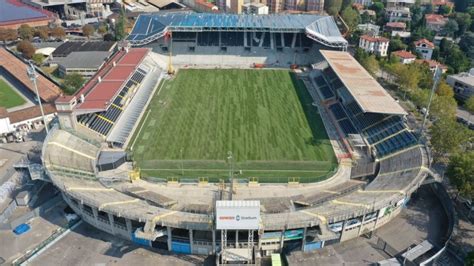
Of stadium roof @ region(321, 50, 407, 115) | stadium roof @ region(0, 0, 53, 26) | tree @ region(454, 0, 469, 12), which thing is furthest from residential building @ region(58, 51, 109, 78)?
tree @ region(454, 0, 469, 12)

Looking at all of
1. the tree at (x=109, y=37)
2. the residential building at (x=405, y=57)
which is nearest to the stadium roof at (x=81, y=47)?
the tree at (x=109, y=37)

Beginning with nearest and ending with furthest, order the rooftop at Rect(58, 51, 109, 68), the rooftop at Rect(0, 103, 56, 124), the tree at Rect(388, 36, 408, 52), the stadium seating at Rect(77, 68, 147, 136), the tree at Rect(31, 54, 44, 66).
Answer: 1. the stadium seating at Rect(77, 68, 147, 136)
2. the rooftop at Rect(0, 103, 56, 124)
3. the rooftop at Rect(58, 51, 109, 68)
4. the tree at Rect(31, 54, 44, 66)
5. the tree at Rect(388, 36, 408, 52)

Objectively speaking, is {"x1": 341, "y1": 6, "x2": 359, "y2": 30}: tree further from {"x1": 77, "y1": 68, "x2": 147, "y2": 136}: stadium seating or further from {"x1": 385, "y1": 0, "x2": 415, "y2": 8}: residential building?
{"x1": 77, "y1": 68, "x2": 147, "y2": 136}: stadium seating

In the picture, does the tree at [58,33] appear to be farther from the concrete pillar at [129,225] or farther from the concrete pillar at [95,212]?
the concrete pillar at [129,225]

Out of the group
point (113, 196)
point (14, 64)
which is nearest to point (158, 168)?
point (113, 196)

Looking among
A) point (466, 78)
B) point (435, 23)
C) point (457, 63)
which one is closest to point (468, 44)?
point (435, 23)

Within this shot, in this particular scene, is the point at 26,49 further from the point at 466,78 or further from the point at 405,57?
the point at 466,78

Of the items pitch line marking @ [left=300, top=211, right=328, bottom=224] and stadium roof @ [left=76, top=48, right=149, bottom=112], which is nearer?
pitch line marking @ [left=300, top=211, right=328, bottom=224]
